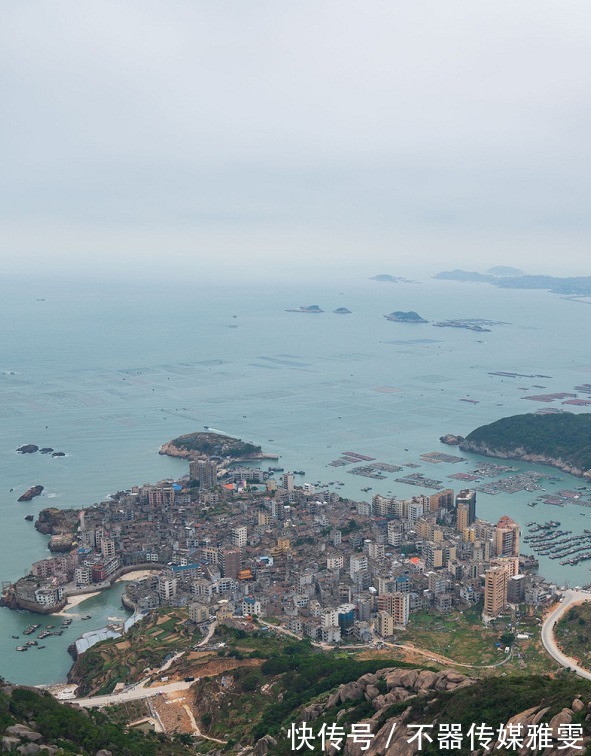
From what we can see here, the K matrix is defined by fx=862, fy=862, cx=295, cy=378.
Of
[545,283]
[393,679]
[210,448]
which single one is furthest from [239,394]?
[545,283]

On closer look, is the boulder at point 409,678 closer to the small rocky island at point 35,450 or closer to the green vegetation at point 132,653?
the green vegetation at point 132,653

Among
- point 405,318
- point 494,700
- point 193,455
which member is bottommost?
point 193,455

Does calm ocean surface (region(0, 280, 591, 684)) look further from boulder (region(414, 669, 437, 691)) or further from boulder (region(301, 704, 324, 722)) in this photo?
boulder (region(414, 669, 437, 691))

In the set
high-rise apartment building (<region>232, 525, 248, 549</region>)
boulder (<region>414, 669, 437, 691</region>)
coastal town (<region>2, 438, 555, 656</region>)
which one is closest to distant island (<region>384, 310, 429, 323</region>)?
coastal town (<region>2, 438, 555, 656</region>)

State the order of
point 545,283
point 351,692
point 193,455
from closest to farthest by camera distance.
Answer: point 351,692 < point 193,455 < point 545,283

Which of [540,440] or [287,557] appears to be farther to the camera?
[540,440]

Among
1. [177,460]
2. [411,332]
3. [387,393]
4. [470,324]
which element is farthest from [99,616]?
[470,324]

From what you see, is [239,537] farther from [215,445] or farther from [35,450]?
[35,450]
